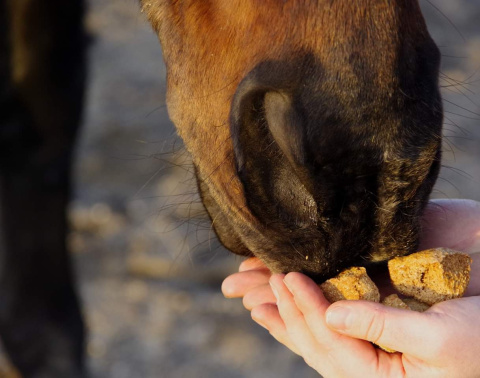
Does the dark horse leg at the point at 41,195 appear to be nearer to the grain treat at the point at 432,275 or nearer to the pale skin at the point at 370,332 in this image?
the pale skin at the point at 370,332

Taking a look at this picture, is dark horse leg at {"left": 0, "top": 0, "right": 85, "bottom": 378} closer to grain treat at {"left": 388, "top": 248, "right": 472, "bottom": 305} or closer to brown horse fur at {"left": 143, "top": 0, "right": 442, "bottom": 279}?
brown horse fur at {"left": 143, "top": 0, "right": 442, "bottom": 279}

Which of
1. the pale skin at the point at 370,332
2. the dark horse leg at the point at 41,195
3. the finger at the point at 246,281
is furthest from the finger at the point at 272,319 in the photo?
the dark horse leg at the point at 41,195

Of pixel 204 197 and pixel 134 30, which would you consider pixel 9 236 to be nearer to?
pixel 204 197

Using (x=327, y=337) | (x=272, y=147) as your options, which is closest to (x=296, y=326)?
(x=327, y=337)

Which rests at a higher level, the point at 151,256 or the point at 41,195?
the point at 41,195

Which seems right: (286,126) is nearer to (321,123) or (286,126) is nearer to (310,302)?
(321,123)

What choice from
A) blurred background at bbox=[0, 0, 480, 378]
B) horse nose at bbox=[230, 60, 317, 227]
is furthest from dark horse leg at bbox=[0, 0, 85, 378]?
horse nose at bbox=[230, 60, 317, 227]
